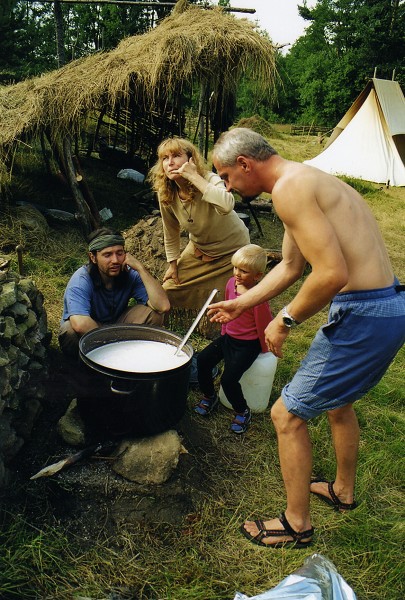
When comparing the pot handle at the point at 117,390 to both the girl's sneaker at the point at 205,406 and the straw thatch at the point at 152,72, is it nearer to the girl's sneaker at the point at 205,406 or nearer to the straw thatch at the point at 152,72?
the girl's sneaker at the point at 205,406

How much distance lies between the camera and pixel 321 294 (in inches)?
79.7

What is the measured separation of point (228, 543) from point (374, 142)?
43.5ft

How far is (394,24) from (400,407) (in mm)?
28325

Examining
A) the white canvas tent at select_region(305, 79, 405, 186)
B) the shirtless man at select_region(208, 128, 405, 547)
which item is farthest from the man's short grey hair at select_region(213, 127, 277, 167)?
the white canvas tent at select_region(305, 79, 405, 186)

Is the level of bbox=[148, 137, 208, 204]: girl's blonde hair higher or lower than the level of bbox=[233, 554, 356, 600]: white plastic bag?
higher

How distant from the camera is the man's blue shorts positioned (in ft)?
7.07

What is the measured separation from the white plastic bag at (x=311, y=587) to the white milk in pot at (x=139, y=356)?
120 centimetres

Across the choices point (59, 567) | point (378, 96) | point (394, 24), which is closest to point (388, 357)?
point (59, 567)

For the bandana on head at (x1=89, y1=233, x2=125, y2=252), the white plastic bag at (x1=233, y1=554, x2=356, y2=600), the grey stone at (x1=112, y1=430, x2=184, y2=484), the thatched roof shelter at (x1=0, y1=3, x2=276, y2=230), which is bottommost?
the grey stone at (x1=112, y1=430, x2=184, y2=484)

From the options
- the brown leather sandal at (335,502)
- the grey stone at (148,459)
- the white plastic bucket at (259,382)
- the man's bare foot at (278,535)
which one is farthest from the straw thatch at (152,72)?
the man's bare foot at (278,535)

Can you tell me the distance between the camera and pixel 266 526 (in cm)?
256

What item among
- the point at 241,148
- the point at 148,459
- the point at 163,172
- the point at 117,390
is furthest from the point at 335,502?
the point at 163,172

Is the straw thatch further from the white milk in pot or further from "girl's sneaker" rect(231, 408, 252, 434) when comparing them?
"girl's sneaker" rect(231, 408, 252, 434)

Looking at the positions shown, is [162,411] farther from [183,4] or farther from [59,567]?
[183,4]
